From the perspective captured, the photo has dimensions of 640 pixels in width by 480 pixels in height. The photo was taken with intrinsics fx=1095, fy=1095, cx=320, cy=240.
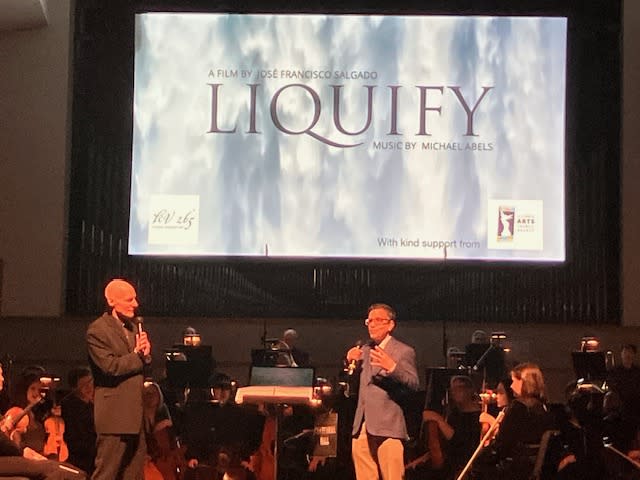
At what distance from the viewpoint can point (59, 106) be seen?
462 inches

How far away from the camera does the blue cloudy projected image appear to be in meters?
11.1

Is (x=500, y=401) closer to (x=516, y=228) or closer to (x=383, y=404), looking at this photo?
(x=383, y=404)

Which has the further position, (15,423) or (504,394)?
(504,394)

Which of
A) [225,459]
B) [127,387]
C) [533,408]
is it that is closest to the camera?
[127,387]

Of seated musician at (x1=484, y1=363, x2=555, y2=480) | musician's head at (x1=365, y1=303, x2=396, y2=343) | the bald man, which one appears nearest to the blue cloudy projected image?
musician's head at (x1=365, y1=303, x2=396, y2=343)

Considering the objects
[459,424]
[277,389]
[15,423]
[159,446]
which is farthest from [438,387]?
[15,423]

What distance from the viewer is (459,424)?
327 inches

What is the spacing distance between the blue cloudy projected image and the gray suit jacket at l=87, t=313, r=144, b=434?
458 centimetres

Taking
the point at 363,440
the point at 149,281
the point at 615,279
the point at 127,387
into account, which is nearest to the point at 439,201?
the point at 615,279

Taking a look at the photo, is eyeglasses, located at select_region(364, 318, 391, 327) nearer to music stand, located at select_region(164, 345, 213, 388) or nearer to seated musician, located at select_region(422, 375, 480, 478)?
seated musician, located at select_region(422, 375, 480, 478)

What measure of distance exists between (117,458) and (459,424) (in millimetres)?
2921

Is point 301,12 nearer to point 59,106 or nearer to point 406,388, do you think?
point 59,106

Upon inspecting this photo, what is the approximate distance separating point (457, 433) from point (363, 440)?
1056 millimetres

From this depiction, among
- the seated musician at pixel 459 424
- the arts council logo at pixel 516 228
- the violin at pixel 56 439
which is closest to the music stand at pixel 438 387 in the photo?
the seated musician at pixel 459 424
